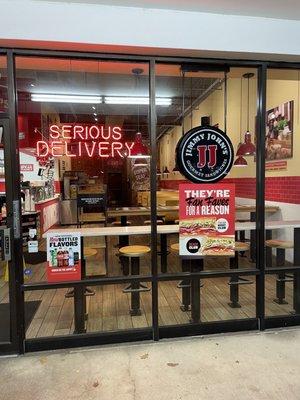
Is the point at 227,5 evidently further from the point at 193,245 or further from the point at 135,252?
the point at 135,252

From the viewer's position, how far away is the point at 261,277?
3.31 meters

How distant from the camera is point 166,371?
2582mm

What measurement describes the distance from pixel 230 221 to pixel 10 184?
2.20 metres

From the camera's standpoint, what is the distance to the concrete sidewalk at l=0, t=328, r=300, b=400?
7.59 feet

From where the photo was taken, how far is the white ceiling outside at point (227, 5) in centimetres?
267

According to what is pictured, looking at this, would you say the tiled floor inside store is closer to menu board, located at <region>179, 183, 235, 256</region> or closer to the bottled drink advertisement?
the bottled drink advertisement

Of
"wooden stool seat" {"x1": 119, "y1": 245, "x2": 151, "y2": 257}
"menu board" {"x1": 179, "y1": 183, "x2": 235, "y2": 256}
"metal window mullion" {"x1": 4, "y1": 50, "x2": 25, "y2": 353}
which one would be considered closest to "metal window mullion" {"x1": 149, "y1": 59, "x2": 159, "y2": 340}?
"menu board" {"x1": 179, "y1": 183, "x2": 235, "y2": 256}

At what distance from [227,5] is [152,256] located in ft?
7.98

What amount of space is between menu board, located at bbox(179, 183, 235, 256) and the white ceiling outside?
163cm

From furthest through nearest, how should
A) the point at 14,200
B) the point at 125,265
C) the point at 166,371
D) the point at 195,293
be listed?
the point at 125,265
the point at 195,293
the point at 14,200
the point at 166,371

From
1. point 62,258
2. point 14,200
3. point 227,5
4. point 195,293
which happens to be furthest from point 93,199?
point 227,5

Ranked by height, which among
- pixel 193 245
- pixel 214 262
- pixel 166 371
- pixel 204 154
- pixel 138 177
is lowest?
pixel 166 371

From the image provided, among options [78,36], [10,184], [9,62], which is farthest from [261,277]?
[9,62]

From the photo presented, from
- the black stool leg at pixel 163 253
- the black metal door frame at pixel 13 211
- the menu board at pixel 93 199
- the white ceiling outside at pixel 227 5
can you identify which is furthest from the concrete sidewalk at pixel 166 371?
the white ceiling outside at pixel 227 5
